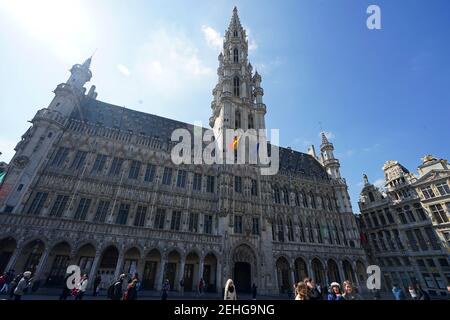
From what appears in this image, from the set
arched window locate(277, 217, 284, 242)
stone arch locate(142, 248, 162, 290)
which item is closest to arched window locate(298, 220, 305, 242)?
arched window locate(277, 217, 284, 242)

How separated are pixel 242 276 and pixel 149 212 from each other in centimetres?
1320

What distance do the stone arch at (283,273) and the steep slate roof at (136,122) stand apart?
13774 mm

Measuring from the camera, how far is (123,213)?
2305 centimetres

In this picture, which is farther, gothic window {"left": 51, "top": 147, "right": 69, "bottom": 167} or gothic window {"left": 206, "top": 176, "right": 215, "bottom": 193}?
gothic window {"left": 206, "top": 176, "right": 215, "bottom": 193}

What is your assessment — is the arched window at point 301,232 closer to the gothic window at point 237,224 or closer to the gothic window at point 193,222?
the gothic window at point 237,224

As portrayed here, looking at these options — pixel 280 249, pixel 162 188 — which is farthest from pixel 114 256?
pixel 280 249

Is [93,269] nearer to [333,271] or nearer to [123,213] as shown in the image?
[123,213]

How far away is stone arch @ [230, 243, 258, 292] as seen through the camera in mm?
24444

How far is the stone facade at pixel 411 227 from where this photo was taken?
98.0ft

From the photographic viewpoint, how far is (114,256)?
70.4 ft

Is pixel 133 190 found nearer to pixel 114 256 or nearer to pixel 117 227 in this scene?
pixel 117 227

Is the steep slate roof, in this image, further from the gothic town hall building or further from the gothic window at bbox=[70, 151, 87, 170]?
the gothic window at bbox=[70, 151, 87, 170]

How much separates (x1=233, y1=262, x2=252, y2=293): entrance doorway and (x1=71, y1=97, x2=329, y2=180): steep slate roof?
16410mm
